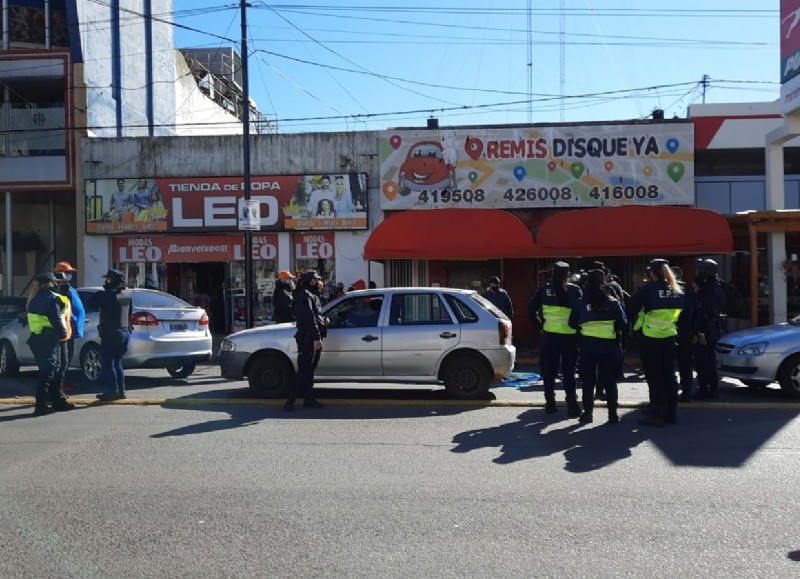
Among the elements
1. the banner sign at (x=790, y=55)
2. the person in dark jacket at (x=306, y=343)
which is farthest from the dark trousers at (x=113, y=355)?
the banner sign at (x=790, y=55)

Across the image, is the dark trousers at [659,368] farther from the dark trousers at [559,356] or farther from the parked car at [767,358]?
the parked car at [767,358]

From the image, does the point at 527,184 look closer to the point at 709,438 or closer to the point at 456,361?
the point at 456,361

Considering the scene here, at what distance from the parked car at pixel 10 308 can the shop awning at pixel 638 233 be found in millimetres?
10416

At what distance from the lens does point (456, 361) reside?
9.91m

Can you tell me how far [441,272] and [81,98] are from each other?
1070cm

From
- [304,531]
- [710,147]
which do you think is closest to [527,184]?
[710,147]

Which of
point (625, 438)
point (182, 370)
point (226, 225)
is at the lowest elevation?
point (625, 438)

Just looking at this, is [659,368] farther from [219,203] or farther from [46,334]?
[219,203]

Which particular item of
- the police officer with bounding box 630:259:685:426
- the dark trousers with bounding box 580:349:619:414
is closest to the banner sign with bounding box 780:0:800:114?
the police officer with bounding box 630:259:685:426

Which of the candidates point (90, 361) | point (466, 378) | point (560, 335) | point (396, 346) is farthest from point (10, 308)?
point (560, 335)

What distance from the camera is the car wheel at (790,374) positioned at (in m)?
10.1

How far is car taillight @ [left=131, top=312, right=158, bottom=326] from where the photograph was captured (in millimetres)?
11594

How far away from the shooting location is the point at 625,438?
7.81m

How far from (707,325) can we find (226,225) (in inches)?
516
